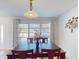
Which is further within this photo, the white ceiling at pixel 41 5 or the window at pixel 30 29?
the window at pixel 30 29

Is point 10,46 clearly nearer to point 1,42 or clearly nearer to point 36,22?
point 1,42

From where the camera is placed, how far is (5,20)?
31.0ft

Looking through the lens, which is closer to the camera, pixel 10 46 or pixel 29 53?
pixel 29 53

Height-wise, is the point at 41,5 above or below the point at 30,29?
above

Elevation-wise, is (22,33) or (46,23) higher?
(46,23)

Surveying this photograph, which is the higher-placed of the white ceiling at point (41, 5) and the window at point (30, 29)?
the white ceiling at point (41, 5)

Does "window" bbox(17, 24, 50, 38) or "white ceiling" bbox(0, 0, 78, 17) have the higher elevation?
"white ceiling" bbox(0, 0, 78, 17)

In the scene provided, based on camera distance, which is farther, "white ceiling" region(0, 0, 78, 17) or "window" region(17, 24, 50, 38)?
"window" region(17, 24, 50, 38)

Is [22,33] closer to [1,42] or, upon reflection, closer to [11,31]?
[11,31]

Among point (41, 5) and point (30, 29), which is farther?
point (30, 29)

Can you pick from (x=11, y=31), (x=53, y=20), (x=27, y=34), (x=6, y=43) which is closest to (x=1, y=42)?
(x=6, y=43)

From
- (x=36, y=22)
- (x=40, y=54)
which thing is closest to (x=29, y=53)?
(x=40, y=54)

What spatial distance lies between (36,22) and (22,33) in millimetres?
1134

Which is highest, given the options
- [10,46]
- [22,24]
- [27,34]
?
[22,24]
